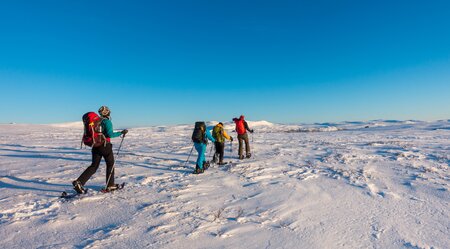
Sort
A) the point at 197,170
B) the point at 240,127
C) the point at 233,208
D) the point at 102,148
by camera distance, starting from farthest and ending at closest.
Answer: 1. the point at 240,127
2. the point at 197,170
3. the point at 102,148
4. the point at 233,208

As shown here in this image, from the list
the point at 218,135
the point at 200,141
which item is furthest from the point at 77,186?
the point at 218,135

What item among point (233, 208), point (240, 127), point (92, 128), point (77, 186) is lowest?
point (233, 208)

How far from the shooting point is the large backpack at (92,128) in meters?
5.89

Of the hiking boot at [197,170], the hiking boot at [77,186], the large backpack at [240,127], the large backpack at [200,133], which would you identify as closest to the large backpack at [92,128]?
the hiking boot at [77,186]

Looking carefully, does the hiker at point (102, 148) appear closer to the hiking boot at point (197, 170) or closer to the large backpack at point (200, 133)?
the large backpack at point (200, 133)

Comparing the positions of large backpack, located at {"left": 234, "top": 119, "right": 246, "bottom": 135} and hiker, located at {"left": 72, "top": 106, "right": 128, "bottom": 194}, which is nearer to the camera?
hiker, located at {"left": 72, "top": 106, "right": 128, "bottom": 194}

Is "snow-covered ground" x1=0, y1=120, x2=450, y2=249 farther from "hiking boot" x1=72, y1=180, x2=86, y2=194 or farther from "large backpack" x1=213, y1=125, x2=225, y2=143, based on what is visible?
"large backpack" x1=213, y1=125, x2=225, y2=143

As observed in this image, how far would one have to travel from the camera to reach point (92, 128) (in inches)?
231

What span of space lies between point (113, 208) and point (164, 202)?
102 centimetres

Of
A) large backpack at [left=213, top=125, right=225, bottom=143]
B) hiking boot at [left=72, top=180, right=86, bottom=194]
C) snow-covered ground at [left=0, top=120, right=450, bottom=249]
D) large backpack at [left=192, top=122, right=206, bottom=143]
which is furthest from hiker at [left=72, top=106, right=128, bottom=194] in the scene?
large backpack at [left=213, top=125, right=225, bottom=143]

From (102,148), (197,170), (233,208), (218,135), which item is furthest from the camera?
(218,135)

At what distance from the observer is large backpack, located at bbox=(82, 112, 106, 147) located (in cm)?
589

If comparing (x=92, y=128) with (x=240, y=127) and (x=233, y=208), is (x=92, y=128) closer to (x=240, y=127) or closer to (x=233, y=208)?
(x=233, y=208)

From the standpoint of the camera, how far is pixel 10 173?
877cm
